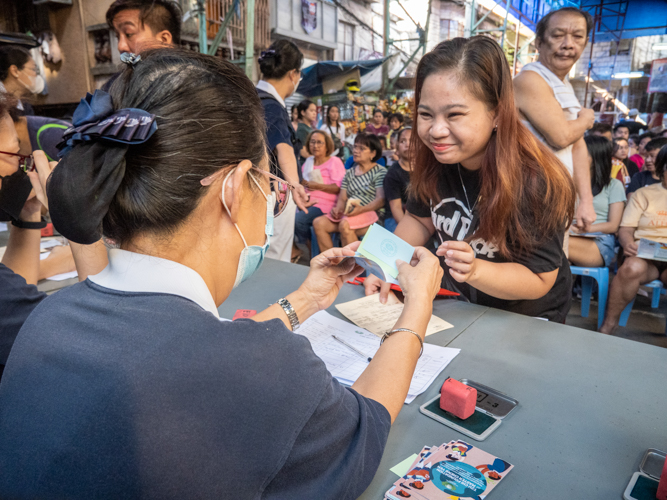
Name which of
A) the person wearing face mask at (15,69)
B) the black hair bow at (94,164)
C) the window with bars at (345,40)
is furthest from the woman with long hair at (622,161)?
the window with bars at (345,40)

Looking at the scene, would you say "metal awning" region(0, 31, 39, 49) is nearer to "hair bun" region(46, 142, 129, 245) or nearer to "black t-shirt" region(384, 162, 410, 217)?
"black t-shirt" region(384, 162, 410, 217)

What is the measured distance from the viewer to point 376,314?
4.71 ft

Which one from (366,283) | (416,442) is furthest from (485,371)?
(366,283)

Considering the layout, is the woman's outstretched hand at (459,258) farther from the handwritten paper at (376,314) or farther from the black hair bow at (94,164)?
the black hair bow at (94,164)

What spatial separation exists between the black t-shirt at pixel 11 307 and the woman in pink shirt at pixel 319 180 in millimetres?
3801

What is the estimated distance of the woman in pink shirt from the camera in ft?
15.8

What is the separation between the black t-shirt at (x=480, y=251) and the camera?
4.65 ft

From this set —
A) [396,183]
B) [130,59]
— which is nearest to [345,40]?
[396,183]

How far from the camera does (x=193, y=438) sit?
528mm

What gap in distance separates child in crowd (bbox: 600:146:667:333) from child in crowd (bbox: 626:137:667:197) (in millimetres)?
752

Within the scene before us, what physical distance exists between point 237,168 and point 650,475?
893 millimetres

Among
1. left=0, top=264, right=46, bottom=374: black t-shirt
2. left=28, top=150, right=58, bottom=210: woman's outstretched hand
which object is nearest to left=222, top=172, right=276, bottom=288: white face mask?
left=0, top=264, right=46, bottom=374: black t-shirt

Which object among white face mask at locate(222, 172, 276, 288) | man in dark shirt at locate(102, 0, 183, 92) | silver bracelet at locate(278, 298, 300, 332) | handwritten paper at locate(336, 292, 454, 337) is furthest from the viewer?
man in dark shirt at locate(102, 0, 183, 92)

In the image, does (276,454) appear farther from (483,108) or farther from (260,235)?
(483,108)
